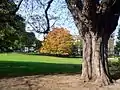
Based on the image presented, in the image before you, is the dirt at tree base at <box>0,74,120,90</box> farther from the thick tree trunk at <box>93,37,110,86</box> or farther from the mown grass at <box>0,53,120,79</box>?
the mown grass at <box>0,53,120,79</box>

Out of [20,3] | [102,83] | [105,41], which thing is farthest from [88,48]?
[20,3]

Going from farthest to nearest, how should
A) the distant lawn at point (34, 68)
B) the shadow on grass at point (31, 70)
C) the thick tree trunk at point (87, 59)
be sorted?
the distant lawn at point (34, 68) → the shadow on grass at point (31, 70) → the thick tree trunk at point (87, 59)

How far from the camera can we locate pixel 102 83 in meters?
15.2

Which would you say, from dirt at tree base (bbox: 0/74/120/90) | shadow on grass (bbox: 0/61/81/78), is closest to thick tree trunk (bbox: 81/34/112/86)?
dirt at tree base (bbox: 0/74/120/90)

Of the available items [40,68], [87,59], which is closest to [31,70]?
[40,68]

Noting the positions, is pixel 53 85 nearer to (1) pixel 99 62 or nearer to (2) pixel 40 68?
(1) pixel 99 62

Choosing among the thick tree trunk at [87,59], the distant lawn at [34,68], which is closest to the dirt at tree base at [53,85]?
the thick tree trunk at [87,59]

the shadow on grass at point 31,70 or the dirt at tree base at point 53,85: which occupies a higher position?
the dirt at tree base at point 53,85

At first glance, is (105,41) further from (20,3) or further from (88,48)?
(20,3)

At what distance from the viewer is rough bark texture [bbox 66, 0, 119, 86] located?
600 inches

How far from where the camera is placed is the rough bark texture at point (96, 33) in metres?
15.2

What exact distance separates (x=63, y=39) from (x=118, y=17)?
67406 mm

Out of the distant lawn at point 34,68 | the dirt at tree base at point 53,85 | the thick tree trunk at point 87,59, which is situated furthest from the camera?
the distant lawn at point 34,68

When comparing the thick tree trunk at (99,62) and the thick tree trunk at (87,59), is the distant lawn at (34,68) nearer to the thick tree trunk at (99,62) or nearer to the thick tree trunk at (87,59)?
the thick tree trunk at (87,59)
